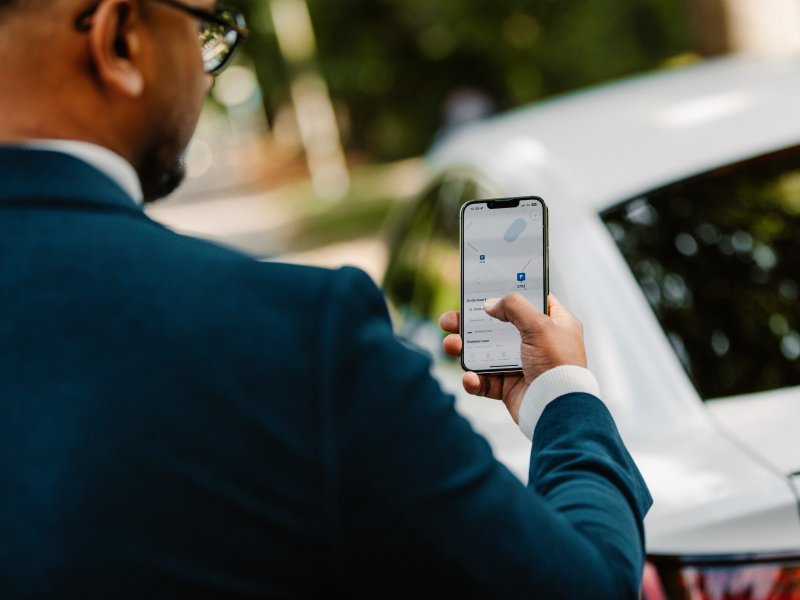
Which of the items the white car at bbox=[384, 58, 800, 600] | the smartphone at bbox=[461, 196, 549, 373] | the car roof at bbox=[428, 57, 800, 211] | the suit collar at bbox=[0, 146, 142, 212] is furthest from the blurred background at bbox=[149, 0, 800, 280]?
the suit collar at bbox=[0, 146, 142, 212]

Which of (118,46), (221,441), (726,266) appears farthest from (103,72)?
(726,266)

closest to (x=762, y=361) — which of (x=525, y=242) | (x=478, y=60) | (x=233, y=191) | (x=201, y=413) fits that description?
(x=525, y=242)

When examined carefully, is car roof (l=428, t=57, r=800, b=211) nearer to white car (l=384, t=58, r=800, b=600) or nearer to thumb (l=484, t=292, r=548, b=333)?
white car (l=384, t=58, r=800, b=600)

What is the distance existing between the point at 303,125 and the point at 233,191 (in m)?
9.23

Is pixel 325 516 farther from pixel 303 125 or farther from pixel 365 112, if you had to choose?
pixel 365 112

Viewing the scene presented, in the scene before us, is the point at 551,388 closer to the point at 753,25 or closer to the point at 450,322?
the point at 450,322

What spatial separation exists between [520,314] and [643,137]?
1496mm

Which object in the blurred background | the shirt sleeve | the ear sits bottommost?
the shirt sleeve

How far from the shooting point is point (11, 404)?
2.92 feet

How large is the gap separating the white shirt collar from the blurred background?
11.6m

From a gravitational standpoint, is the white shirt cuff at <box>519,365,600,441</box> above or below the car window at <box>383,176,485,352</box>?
below

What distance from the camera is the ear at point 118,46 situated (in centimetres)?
100

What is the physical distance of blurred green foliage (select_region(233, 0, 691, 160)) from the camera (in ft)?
61.5

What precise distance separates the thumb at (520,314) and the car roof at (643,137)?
3.88ft
